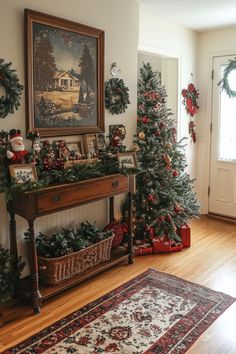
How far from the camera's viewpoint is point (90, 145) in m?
3.25

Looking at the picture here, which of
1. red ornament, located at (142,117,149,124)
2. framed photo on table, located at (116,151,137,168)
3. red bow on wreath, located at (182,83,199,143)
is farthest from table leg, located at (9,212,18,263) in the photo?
red bow on wreath, located at (182,83,199,143)

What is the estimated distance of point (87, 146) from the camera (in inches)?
Answer: 127

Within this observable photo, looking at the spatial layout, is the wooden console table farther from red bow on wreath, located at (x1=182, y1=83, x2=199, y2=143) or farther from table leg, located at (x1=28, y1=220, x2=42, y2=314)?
red bow on wreath, located at (x1=182, y1=83, x2=199, y2=143)

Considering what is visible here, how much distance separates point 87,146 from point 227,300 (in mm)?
1779

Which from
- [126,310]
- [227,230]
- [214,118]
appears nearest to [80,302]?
[126,310]

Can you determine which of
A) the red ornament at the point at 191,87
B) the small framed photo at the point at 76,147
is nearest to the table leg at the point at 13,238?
the small framed photo at the point at 76,147

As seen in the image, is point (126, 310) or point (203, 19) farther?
point (203, 19)

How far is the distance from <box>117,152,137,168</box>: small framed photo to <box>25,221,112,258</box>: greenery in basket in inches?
26.5

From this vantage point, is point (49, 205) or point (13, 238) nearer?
point (49, 205)

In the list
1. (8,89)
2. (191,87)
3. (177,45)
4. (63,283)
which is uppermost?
(177,45)

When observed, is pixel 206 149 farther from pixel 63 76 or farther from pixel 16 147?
pixel 16 147

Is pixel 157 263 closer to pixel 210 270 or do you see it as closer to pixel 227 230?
pixel 210 270

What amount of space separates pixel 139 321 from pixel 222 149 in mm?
3082

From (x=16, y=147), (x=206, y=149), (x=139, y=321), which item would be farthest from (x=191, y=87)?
(x=139, y=321)
